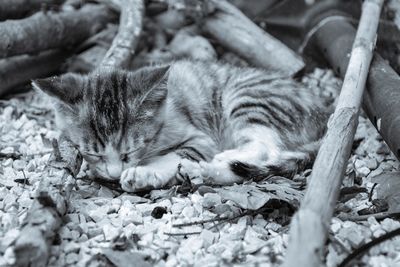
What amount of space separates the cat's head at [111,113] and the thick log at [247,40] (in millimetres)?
1563

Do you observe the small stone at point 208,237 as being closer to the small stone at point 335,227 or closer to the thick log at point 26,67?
the small stone at point 335,227

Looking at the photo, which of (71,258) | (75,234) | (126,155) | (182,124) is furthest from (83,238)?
(182,124)

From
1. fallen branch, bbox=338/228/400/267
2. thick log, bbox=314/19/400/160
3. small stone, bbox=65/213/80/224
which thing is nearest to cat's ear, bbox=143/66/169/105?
small stone, bbox=65/213/80/224

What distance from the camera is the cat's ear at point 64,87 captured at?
2.91 metres

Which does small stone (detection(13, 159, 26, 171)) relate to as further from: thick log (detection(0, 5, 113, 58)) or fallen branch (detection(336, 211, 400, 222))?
fallen branch (detection(336, 211, 400, 222))

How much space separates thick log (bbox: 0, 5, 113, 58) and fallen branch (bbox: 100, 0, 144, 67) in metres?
0.26

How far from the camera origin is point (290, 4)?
202 inches

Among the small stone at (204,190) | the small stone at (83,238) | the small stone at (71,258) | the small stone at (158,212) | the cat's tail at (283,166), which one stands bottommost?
the small stone at (83,238)

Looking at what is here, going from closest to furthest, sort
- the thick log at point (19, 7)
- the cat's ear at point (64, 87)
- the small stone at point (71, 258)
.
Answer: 1. the small stone at point (71, 258)
2. the cat's ear at point (64, 87)
3. the thick log at point (19, 7)

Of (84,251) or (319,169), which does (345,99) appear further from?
(84,251)

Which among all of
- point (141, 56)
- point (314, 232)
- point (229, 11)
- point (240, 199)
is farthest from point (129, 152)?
point (229, 11)

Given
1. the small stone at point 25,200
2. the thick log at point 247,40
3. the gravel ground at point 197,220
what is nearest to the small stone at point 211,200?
the gravel ground at point 197,220

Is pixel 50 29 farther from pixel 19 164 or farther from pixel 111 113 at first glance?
pixel 111 113

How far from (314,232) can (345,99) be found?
1.20 metres
